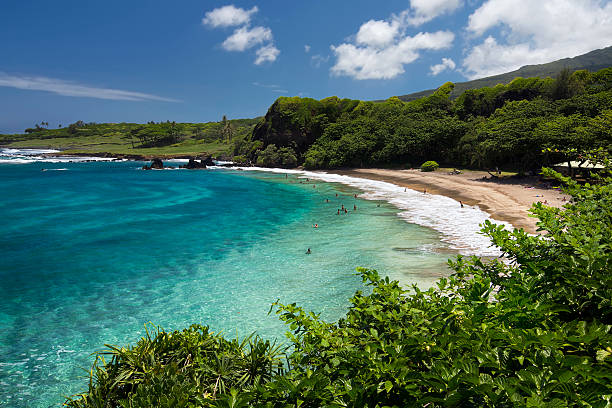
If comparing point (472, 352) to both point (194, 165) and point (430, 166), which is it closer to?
point (430, 166)

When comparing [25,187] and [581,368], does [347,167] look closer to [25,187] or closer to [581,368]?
[25,187]

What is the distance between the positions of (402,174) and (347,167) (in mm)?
23513

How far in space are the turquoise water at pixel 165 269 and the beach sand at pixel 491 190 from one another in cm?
1020

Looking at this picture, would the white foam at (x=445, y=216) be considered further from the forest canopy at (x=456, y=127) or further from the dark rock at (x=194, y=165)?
the dark rock at (x=194, y=165)

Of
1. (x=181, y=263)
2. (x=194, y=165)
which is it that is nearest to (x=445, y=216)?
(x=181, y=263)

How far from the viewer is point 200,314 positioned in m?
17.1

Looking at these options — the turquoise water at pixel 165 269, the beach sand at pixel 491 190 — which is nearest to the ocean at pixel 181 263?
the turquoise water at pixel 165 269

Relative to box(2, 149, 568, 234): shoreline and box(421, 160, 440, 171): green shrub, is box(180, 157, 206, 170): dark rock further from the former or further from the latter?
box(421, 160, 440, 171): green shrub

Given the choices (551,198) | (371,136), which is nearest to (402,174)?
(371,136)

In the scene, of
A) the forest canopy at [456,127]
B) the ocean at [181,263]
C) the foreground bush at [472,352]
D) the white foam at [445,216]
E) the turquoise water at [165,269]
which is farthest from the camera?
the forest canopy at [456,127]

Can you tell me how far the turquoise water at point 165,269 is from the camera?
1500 centimetres

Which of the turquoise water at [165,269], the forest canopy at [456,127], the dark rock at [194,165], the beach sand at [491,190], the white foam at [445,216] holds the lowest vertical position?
the turquoise water at [165,269]

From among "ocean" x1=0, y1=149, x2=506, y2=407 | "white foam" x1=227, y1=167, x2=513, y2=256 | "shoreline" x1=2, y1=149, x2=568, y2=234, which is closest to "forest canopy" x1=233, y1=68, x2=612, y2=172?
"shoreline" x1=2, y1=149, x2=568, y2=234

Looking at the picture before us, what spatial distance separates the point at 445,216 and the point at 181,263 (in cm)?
2820
